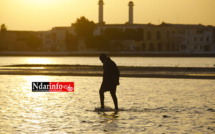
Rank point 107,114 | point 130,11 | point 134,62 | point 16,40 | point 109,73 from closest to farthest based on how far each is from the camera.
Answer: point 107,114 → point 109,73 → point 134,62 → point 130,11 → point 16,40

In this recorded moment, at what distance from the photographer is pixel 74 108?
725 inches

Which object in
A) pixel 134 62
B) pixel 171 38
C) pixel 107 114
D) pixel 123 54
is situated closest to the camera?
pixel 107 114

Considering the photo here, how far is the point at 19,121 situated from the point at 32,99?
6471mm

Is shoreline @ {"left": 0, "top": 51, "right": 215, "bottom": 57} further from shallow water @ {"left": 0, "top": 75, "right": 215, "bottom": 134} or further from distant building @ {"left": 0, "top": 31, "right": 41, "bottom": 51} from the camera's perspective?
shallow water @ {"left": 0, "top": 75, "right": 215, "bottom": 134}

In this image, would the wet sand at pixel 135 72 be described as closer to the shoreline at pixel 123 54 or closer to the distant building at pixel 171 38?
the shoreline at pixel 123 54

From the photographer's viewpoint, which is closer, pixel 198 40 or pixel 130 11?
pixel 198 40

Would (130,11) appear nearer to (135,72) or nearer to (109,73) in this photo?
(135,72)

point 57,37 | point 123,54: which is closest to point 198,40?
point 123,54

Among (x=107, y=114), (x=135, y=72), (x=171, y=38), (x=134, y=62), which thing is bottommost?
(x=134, y=62)

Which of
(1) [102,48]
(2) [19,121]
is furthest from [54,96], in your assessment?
(1) [102,48]

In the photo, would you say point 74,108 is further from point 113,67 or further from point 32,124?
point 32,124

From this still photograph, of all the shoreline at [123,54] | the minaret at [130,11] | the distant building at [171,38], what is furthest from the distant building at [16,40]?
the minaret at [130,11]

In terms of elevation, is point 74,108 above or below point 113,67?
below

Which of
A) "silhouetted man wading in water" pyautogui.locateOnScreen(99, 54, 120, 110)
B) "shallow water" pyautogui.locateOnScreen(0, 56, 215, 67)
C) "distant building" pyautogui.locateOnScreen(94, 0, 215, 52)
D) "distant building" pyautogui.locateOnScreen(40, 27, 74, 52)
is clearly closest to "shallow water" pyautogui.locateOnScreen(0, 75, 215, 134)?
"silhouetted man wading in water" pyautogui.locateOnScreen(99, 54, 120, 110)
